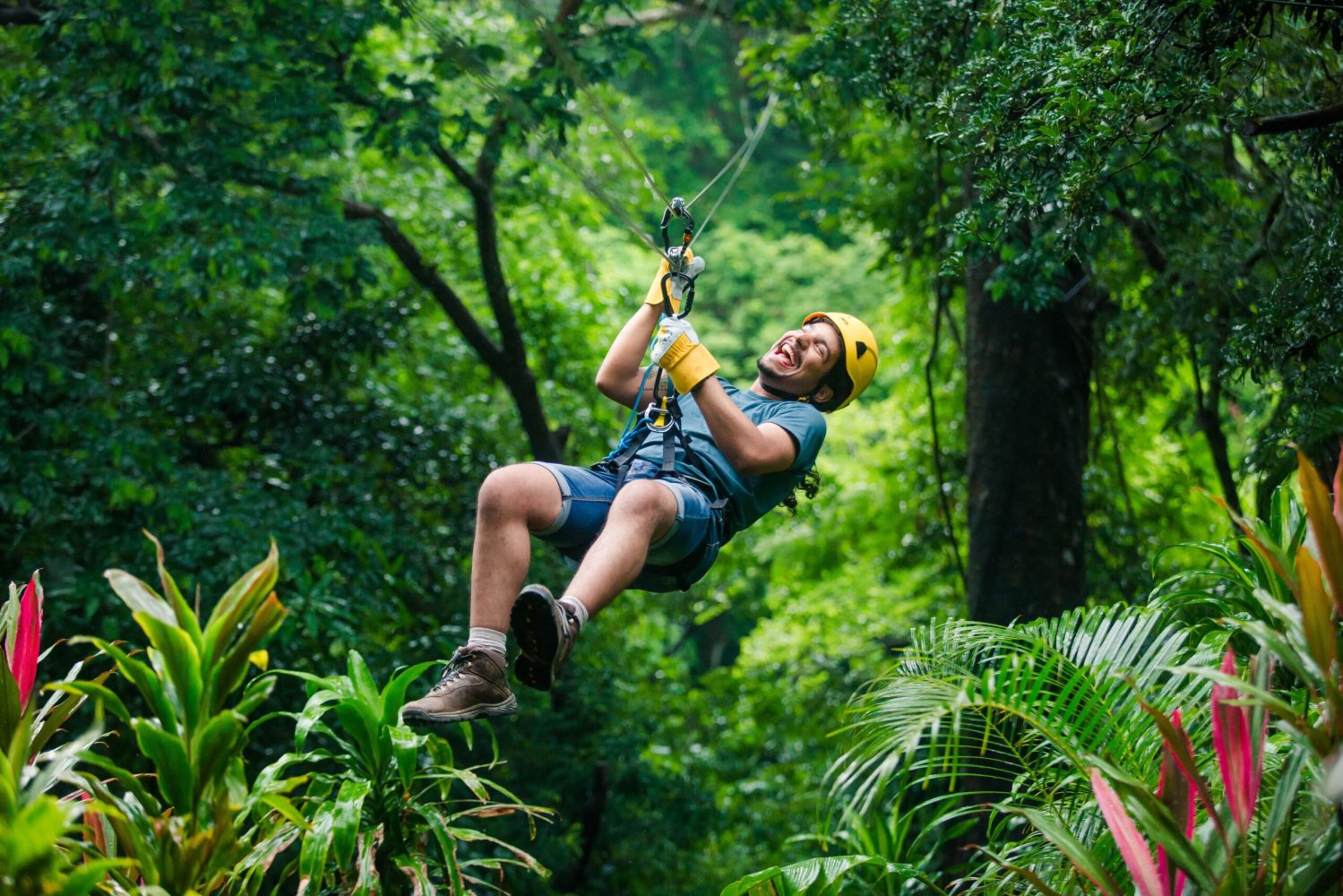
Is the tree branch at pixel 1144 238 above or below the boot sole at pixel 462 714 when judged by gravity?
above

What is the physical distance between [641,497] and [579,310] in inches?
210

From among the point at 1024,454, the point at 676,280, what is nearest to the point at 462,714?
the point at 676,280

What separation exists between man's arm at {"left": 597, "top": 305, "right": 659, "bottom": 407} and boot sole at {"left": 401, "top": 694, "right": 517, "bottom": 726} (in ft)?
3.04

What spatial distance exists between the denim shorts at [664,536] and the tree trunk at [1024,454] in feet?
9.50

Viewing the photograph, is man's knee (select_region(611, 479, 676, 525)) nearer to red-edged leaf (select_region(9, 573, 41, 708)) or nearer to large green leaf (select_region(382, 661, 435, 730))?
large green leaf (select_region(382, 661, 435, 730))

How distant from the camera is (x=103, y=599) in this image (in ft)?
18.0

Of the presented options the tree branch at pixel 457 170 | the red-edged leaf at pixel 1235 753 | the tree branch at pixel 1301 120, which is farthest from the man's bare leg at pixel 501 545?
the tree branch at pixel 457 170

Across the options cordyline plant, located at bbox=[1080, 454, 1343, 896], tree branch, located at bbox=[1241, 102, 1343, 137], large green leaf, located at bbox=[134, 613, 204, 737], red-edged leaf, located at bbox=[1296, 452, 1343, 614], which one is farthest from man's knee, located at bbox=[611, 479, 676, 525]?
tree branch, located at bbox=[1241, 102, 1343, 137]

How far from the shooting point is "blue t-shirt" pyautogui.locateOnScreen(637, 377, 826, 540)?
3297 mm

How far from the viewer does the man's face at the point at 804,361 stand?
3609 millimetres

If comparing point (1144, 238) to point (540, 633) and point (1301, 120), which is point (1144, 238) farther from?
point (540, 633)

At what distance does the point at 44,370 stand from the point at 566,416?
300 centimetres

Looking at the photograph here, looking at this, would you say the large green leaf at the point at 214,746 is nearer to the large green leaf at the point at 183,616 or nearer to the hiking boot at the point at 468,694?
the large green leaf at the point at 183,616

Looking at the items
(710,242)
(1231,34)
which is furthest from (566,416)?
(710,242)
